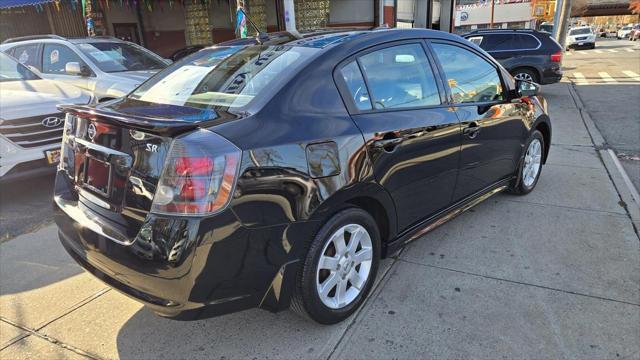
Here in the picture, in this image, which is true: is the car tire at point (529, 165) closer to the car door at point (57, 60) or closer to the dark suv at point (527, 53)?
the car door at point (57, 60)

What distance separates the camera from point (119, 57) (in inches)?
295

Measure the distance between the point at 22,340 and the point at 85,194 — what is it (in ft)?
3.48

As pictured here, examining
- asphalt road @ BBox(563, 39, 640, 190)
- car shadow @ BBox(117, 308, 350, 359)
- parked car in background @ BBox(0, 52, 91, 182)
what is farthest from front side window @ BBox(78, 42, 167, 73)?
asphalt road @ BBox(563, 39, 640, 190)

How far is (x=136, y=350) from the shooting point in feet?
8.39

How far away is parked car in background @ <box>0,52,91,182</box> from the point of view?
15.6 feet

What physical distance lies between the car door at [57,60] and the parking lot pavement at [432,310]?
13.0 ft

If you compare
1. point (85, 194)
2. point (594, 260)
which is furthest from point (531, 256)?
point (85, 194)

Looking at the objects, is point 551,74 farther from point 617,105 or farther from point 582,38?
point 582,38

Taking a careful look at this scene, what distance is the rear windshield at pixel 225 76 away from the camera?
247cm

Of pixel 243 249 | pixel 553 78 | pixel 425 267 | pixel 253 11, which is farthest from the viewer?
pixel 253 11

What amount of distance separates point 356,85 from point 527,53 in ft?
36.5

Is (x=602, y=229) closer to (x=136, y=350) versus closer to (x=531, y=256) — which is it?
(x=531, y=256)

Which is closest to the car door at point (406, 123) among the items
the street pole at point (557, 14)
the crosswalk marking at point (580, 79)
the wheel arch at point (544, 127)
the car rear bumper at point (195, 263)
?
the car rear bumper at point (195, 263)

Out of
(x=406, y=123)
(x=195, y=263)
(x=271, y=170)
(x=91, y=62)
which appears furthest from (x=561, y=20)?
(x=195, y=263)
